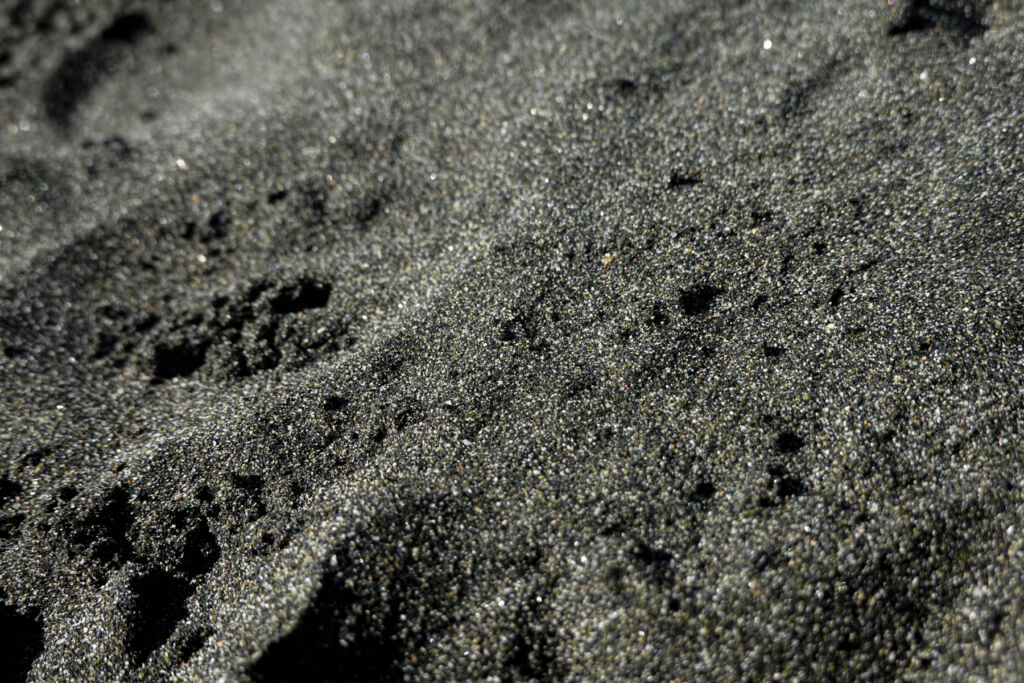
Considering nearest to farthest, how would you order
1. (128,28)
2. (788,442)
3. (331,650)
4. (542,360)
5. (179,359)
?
1. (331,650)
2. (788,442)
3. (542,360)
4. (179,359)
5. (128,28)

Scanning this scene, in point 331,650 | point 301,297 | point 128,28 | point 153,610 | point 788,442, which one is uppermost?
point 128,28

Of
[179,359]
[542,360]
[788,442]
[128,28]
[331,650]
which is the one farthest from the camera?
[128,28]

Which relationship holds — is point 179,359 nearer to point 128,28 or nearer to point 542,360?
point 542,360

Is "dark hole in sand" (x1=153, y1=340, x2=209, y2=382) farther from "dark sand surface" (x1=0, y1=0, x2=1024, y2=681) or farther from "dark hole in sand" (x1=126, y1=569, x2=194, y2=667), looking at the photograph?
"dark hole in sand" (x1=126, y1=569, x2=194, y2=667)

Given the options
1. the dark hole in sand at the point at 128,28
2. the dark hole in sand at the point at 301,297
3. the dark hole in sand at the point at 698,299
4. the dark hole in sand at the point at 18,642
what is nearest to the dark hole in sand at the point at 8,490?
the dark hole in sand at the point at 18,642

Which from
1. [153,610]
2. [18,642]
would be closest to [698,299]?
[153,610]

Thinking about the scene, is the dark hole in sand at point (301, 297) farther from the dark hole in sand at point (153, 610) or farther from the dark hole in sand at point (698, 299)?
the dark hole in sand at point (698, 299)

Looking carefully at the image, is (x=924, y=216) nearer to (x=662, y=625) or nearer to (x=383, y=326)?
(x=662, y=625)

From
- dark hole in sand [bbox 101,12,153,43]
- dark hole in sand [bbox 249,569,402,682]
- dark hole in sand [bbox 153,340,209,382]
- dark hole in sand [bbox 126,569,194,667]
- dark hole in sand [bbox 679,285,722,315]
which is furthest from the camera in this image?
dark hole in sand [bbox 101,12,153,43]

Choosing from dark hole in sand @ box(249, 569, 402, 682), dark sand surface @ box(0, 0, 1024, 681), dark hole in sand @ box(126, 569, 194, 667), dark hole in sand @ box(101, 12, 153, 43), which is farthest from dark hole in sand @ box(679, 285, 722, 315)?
dark hole in sand @ box(101, 12, 153, 43)
